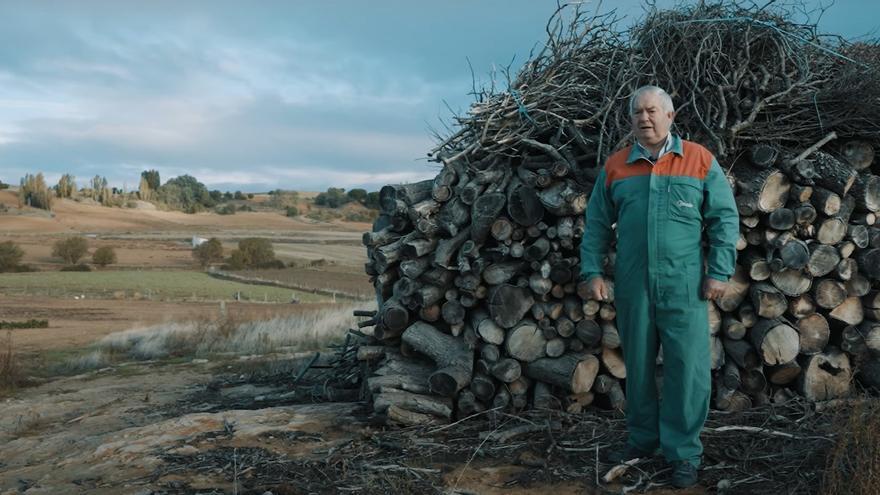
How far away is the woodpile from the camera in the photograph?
18.4 ft

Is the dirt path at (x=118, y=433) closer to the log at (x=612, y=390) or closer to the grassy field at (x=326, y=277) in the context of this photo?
the log at (x=612, y=390)

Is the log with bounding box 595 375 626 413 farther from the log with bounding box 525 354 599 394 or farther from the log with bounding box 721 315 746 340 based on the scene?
the log with bounding box 721 315 746 340

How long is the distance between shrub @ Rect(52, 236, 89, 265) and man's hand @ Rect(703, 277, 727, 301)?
161ft

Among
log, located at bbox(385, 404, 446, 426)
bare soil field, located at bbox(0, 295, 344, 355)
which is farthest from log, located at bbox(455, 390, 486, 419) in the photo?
bare soil field, located at bbox(0, 295, 344, 355)

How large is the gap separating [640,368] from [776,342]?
4.89 ft

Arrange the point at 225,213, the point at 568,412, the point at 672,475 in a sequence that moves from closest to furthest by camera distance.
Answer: the point at 672,475, the point at 568,412, the point at 225,213

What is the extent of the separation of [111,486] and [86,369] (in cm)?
800

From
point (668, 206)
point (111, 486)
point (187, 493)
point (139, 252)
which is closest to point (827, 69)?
point (668, 206)

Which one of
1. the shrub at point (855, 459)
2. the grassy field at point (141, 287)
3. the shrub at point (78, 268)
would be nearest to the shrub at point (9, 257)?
the shrub at point (78, 268)

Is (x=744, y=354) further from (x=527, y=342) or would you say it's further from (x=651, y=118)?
(x=651, y=118)

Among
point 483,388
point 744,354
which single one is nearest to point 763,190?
point 744,354

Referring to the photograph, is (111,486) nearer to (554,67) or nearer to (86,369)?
(554,67)

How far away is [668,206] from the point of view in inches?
176

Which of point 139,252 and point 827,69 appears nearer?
point 827,69
